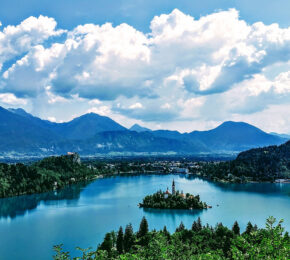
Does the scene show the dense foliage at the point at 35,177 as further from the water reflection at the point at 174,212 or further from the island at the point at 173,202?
the water reflection at the point at 174,212

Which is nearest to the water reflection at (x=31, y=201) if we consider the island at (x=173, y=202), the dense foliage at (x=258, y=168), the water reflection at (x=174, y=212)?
the island at (x=173, y=202)

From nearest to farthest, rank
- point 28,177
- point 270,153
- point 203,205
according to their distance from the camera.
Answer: point 203,205, point 28,177, point 270,153

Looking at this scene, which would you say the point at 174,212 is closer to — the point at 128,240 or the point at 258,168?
the point at 128,240

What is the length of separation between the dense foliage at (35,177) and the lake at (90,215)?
14.0ft

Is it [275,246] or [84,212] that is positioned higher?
[275,246]

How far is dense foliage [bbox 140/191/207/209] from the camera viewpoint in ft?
208

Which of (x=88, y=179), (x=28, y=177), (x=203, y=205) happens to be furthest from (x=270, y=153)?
(x=28, y=177)

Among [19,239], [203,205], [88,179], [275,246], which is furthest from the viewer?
[88,179]

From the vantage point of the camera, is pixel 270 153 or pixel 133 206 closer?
pixel 133 206

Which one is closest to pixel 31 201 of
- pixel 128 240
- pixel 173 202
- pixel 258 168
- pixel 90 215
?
pixel 90 215

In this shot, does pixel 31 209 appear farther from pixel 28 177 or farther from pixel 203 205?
pixel 203 205

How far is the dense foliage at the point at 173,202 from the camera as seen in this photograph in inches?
2493

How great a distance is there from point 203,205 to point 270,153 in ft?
289

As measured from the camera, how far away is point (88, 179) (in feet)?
396
